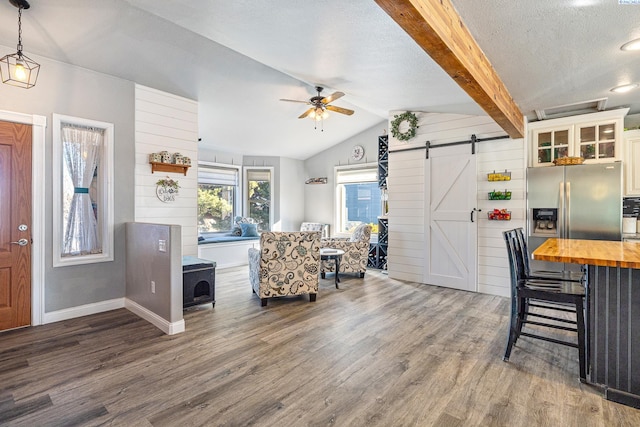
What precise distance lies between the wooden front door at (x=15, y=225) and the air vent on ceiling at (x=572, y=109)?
5989 millimetres

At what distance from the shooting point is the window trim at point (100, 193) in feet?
11.2

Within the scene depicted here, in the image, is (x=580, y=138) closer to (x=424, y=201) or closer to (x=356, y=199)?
(x=424, y=201)

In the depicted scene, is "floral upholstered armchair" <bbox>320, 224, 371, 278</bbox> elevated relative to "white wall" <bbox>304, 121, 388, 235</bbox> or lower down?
lower down

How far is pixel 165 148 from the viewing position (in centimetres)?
429

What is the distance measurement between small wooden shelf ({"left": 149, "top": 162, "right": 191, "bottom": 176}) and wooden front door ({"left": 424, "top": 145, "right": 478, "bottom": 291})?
3649 millimetres

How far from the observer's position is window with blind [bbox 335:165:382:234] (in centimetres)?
712

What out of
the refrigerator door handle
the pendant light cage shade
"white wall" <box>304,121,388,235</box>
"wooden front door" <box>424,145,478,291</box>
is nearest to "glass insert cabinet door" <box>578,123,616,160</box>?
the refrigerator door handle

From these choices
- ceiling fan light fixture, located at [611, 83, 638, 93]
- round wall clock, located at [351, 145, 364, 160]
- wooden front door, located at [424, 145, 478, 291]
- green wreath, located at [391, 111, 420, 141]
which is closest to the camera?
ceiling fan light fixture, located at [611, 83, 638, 93]

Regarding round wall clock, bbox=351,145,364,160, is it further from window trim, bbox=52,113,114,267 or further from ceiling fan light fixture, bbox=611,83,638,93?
window trim, bbox=52,113,114,267

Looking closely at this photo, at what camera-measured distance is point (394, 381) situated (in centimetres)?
228

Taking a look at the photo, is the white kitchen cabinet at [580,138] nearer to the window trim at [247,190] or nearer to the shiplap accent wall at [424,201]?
the shiplap accent wall at [424,201]

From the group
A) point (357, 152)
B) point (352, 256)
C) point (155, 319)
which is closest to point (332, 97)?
point (352, 256)

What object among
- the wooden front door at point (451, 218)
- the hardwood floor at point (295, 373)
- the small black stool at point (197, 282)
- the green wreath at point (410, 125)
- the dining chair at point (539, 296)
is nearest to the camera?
the hardwood floor at point (295, 373)

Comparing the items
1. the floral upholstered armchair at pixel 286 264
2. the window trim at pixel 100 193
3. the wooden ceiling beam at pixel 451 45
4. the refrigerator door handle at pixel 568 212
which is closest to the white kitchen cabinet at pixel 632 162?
the refrigerator door handle at pixel 568 212
